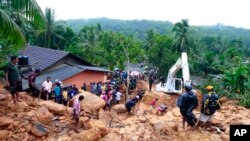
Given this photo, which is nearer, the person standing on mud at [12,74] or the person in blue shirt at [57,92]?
the person standing on mud at [12,74]

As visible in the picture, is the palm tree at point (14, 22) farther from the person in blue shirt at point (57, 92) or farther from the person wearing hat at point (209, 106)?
the person wearing hat at point (209, 106)

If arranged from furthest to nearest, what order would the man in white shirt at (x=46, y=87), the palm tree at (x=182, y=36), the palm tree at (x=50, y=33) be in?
the palm tree at (x=182, y=36) → the palm tree at (x=50, y=33) → the man in white shirt at (x=46, y=87)

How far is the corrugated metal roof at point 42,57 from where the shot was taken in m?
20.8

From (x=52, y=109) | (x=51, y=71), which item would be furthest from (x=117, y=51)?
(x=52, y=109)

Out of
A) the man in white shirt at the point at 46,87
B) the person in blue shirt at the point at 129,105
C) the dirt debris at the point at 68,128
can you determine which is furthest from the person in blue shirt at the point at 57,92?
the person in blue shirt at the point at 129,105

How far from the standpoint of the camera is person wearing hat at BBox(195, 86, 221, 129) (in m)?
9.14

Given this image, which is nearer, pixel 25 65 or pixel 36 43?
pixel 25 65

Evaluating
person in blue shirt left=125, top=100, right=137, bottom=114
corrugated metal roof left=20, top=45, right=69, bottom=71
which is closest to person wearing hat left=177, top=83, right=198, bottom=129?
person in blue shirt left=125, top=100, right=137, bottom=114

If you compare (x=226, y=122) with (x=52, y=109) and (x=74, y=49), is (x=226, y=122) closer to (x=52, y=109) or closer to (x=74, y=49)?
(x=52, y=109)

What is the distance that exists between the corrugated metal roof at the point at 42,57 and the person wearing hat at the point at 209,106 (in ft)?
43.7

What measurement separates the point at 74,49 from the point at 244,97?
22.8 meters

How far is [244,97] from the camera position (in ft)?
51.6

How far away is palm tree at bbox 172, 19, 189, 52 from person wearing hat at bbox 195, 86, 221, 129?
1308 inches

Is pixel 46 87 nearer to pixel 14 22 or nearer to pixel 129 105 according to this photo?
pixel 129 105
